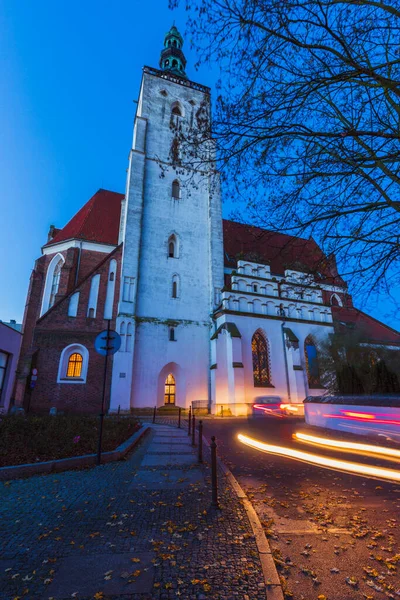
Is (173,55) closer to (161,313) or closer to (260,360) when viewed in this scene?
(161,313)

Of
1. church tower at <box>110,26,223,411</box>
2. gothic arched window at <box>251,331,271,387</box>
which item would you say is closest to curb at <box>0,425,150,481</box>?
church tower at <box>110,26,223,411</box>

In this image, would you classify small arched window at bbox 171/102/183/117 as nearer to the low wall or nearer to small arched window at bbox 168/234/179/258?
small arched window at bbox 168/234/179/258

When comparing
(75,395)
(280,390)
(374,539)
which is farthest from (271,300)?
(374,539)

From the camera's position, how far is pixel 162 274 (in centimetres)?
2455

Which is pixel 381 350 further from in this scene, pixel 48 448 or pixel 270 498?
pixel 48 448

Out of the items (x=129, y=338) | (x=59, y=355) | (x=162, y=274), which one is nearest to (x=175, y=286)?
(x=162, y=274)

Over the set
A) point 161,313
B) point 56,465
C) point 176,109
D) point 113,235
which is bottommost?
point 56,465

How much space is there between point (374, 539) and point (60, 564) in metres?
3.40

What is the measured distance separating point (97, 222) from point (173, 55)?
77.9ft

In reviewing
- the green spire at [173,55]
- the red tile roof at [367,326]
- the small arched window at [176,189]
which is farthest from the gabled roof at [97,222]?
the red tile roof at [367,326]

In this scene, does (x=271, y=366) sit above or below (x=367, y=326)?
below

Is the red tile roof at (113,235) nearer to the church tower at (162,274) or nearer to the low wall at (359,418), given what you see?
the church tower at (162,274)

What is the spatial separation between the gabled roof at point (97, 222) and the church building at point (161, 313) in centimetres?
16

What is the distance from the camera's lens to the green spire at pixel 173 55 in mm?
35259
